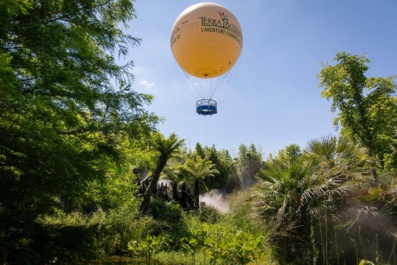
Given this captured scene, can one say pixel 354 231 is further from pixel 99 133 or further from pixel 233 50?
pixel 233 50

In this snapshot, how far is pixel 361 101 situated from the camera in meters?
17.5

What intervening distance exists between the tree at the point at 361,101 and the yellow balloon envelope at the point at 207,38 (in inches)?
361

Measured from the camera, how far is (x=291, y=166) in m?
8.10

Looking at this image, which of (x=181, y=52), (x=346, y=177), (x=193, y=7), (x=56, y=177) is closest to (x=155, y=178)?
(x=181, y=52)

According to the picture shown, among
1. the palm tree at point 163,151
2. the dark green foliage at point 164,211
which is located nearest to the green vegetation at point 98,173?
the palm tree at point 163,151

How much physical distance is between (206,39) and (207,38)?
5 centimetres

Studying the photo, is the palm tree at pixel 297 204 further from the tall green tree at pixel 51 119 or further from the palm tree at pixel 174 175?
the palm tree at pixel 174 175

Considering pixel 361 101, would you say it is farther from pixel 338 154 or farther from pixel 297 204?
pixel 297 204

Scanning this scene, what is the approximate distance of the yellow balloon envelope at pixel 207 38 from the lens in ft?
35.2

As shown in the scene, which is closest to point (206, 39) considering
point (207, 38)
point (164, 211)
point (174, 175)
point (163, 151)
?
point (207, 38)

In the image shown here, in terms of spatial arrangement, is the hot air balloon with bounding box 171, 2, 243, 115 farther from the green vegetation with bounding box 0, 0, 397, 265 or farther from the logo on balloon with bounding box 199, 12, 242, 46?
the green vegetation with bounding box 0, 0, 397, 265

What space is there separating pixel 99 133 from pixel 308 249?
572 cm

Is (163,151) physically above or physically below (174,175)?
above

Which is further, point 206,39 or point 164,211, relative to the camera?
point 164,211
